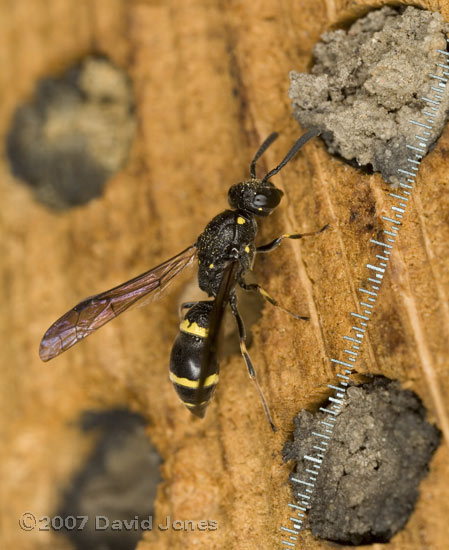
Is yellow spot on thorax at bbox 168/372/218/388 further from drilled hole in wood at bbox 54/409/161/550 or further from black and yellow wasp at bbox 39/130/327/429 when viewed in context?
drilled hole in wood at bbox 54/409/161/550

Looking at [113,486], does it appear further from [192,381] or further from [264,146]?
[264,146]

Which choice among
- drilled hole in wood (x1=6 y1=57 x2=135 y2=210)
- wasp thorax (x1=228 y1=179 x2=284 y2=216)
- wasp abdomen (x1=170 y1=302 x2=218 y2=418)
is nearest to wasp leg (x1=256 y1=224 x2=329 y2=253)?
wasp thorax (x1=228 y1=179 x2=284 y2=216)

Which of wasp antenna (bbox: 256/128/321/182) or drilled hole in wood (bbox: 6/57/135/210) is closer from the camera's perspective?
wasp antenna (bbox: 256/128/321/182)

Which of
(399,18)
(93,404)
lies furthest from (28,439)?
(399,18)

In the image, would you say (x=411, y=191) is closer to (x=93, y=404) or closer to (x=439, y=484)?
(x=439, y=484)

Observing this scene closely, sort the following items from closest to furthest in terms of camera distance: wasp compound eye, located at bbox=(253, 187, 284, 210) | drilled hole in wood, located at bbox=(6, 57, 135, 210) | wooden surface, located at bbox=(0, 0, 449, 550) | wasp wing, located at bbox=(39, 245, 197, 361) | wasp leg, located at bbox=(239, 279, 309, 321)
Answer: wooden surface, located at bbox=(0, 0, 449, 550) → wasp leg, located at bbox=(239, 279, 309, 321) → wasp compound eye, located at bbox=(253, 187, 284, 210) → wasp wing, located at bbox=(39, 245, 197, 361) → drilled hole in wood, located at bbox=(6, 57, 135, 210)

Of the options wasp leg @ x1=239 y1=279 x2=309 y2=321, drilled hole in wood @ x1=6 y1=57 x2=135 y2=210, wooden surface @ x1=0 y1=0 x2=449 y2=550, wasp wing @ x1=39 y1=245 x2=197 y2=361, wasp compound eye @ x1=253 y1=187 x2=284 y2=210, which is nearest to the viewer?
wooden surface @ x1=0 y1=0 x2=449 y2=550
